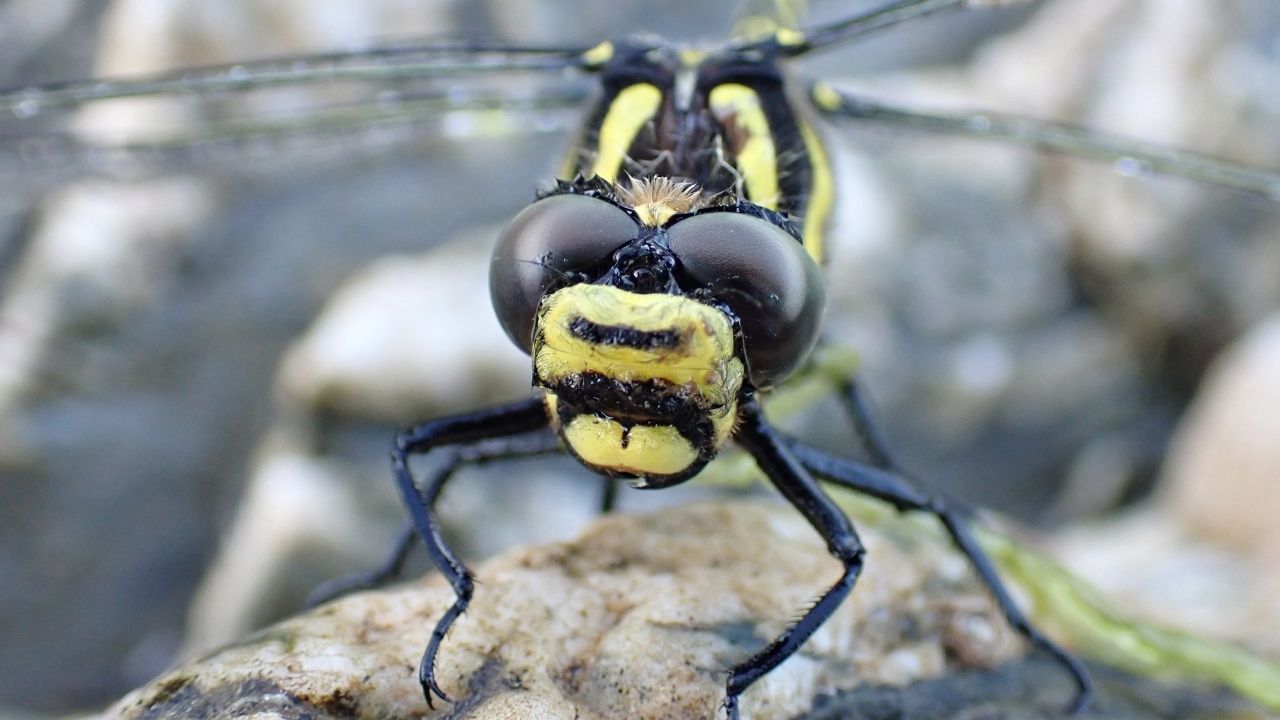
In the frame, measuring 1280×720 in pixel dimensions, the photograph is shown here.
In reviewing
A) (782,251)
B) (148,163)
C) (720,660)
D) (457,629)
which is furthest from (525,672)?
(148,163)

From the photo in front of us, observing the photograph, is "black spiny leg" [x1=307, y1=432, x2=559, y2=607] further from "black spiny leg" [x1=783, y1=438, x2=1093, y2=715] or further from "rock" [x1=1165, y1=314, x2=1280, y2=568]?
"rock" [x1=1165, y1=314, x2=1280, y2=568]

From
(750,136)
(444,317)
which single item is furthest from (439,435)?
(444,317)

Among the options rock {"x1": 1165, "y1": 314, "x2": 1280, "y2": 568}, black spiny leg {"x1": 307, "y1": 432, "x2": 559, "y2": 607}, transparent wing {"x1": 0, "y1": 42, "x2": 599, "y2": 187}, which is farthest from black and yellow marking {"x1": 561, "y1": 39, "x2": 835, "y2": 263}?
rock {"x1": 1165, "y1": 314, "x2": 1280, "y2": 568}

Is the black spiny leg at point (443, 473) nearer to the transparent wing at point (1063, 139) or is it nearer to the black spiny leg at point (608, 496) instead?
the black spiny leg at point (608, 496)

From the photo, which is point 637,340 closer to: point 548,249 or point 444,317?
point 548,249

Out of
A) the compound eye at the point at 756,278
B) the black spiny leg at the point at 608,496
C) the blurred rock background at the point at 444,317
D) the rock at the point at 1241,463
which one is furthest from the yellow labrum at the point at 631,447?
the rock at the point at 1241,463
